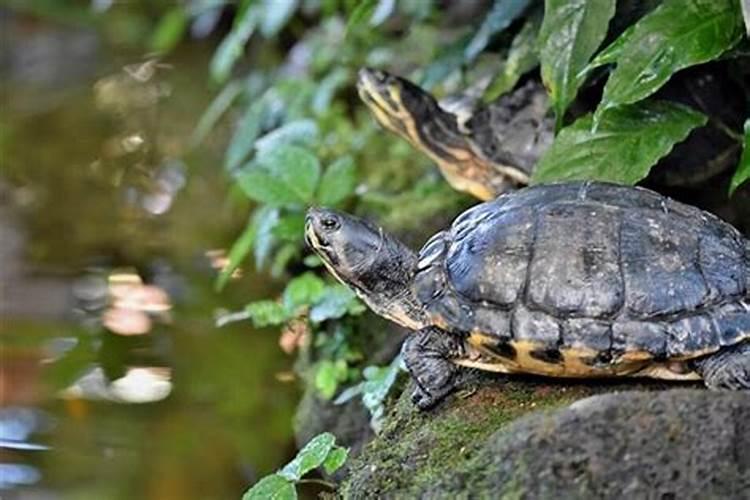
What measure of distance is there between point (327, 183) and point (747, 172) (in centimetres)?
135

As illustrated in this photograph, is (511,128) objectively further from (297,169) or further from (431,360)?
(431,360)

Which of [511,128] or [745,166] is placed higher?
[745,166]

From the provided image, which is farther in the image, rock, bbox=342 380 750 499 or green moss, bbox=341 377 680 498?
green moss, bbox=341 377 680 498

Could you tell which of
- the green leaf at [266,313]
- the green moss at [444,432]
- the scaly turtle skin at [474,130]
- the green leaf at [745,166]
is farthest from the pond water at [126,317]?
the green leaf at [745,166]

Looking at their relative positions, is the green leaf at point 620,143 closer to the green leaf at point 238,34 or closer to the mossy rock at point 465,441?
the mossy rock at point 465,441

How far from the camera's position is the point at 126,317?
4.02 meters

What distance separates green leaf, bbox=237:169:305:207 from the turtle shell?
4.20 ft

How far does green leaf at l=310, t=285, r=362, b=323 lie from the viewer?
299 centimetres

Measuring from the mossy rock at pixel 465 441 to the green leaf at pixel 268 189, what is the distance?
1.15 m

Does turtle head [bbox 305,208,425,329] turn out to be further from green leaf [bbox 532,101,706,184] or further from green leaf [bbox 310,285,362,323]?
green leaf [bbox 310,285,362,323]

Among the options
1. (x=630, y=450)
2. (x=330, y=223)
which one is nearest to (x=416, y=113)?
(x=330, y=223)

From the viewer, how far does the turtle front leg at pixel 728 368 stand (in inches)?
72.2

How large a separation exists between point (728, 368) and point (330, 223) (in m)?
0.71

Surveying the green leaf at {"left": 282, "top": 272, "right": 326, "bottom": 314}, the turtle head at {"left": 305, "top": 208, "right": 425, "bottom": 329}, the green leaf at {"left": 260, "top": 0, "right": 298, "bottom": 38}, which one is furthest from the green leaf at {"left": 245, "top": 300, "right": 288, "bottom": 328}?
the green leaf at {"left": 260, "top": 0, "right": 298, "bottom": 38}
